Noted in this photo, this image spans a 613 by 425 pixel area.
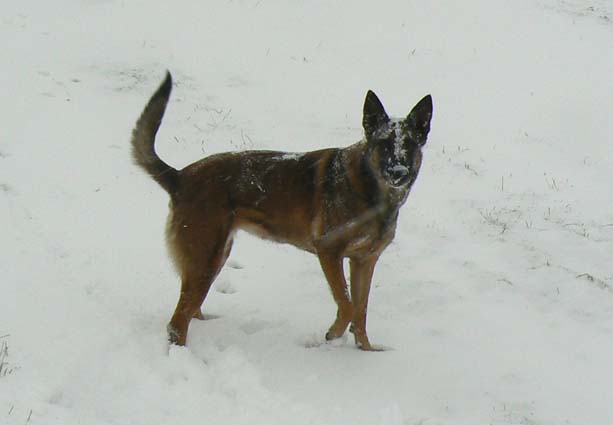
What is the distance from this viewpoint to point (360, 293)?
16.3ft

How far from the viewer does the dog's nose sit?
14.6 ft

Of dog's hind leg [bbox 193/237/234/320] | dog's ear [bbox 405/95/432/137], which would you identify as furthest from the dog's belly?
dog's ear [bbox 405/95/432/137]

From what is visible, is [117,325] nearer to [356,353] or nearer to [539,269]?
[356,353]

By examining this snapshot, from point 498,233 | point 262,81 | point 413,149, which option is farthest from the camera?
point 262,81

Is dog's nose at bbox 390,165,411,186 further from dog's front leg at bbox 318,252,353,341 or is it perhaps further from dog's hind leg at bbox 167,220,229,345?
dog's hind leg at bbox 167,220,229,345

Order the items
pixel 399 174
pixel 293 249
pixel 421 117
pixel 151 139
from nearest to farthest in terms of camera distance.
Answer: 1. pixel 399 174
2. pixel 421 117
3. pixel 151 139
4. pixel 293 249

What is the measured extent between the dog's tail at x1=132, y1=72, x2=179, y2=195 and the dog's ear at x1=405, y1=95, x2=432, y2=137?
1.63 meters

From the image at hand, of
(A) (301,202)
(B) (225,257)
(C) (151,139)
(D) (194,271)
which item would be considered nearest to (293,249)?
(B) (225,257)

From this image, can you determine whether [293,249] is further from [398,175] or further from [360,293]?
[398,175]

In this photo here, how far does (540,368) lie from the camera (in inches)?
184

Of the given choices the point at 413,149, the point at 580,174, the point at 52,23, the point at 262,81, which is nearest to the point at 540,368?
the point at 413,149

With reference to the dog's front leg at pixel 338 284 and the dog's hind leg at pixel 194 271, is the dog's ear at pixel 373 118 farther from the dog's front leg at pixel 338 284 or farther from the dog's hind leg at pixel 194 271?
the dog's hind leg at pixel 194 271

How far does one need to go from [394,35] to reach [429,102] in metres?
7.21

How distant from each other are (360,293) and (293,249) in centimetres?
153
